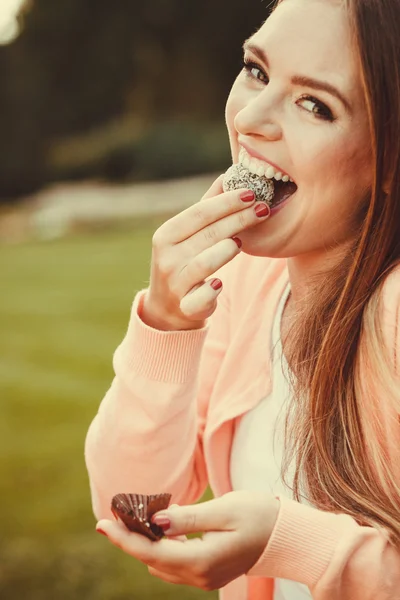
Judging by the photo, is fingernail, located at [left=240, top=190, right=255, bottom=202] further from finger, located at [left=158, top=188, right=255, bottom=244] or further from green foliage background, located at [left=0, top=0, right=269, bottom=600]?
green foliage background, located at [left=0, top=0, right=269, bottom=600]

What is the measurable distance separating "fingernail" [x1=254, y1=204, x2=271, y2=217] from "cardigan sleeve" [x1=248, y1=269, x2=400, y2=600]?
56 centimetres

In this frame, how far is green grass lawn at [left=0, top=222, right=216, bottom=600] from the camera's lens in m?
3.22

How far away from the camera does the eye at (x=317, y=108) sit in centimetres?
167

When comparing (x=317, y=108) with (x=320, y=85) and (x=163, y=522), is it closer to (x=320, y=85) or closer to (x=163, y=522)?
(x=320, y=85)

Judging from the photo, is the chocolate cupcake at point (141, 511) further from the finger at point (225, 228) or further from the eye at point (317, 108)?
the eye at point (317, 108)

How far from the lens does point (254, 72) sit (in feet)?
5.92

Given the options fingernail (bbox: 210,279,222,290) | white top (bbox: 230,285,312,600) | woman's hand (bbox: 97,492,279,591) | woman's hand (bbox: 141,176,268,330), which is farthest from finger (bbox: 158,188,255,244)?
woman's hand (bbox: 97,492,279,591)

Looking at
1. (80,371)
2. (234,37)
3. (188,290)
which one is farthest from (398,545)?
(234,37)

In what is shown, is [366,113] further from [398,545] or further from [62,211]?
[62,211]

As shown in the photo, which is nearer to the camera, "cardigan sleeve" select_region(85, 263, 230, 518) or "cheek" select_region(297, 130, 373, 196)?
"cheek" select_region(297, 130, 373, 196)

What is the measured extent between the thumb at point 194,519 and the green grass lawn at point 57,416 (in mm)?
1843

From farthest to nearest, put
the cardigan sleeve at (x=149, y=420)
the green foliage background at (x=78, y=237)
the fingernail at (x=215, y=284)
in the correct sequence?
the green foliage background at (x=78, y=237) → the cardigan sleeve at (x=149, y=420) → the fingernail at (x=215, y=284)

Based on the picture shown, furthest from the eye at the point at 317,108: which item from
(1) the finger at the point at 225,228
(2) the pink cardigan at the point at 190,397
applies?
(2) the pink cardigan at the point at 190,397

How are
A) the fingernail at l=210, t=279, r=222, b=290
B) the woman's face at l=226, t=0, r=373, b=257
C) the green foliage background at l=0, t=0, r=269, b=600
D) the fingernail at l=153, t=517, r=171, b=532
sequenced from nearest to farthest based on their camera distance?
the fingernail at l=153, t=517, r=171, b=532 < the woman's face at l=226, t=0, r=373, b=257 < the fingernail at l=210, t=279, r=222, b=290 < the green foliage background at l=0, t=0, r=269, b=600
